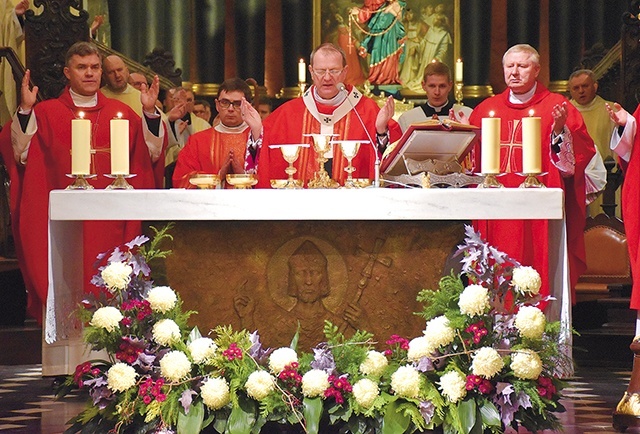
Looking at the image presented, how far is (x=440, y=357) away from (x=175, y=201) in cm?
132

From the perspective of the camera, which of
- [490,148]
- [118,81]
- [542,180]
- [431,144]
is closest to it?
[490,148]

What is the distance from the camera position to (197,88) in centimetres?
1594

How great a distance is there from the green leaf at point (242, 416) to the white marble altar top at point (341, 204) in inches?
31.1

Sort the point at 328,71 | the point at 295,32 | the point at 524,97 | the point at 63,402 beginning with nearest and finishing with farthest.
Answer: the point at 328,71 → the point at 63,402 → the point at 524,97 → the point at 295,32

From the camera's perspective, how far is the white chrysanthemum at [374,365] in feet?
18.5

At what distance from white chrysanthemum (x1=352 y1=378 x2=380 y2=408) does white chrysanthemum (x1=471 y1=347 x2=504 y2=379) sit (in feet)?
1.39

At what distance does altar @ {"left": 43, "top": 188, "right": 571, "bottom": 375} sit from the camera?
572cm

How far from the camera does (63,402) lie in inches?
286

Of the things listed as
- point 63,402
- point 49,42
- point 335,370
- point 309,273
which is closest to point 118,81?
point 49,42

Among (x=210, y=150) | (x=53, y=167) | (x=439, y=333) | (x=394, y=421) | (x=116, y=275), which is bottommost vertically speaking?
(x=394, y=421)

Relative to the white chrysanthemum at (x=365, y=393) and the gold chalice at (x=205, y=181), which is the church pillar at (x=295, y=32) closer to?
the gold chalice at (x=205, y=181)

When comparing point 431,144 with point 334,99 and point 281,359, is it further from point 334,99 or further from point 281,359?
point 334,99

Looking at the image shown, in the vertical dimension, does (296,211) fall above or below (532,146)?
below

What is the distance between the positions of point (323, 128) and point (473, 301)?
6.93ft
